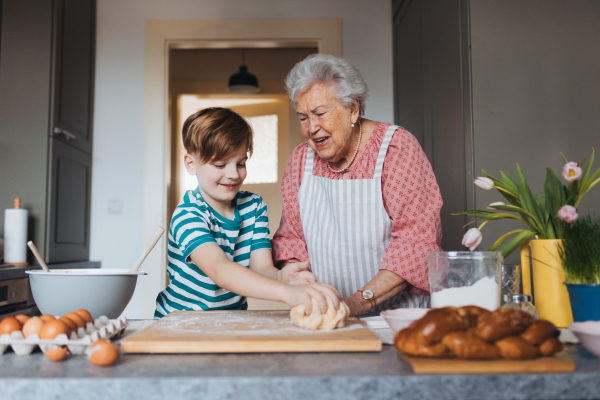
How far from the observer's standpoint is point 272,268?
1.23 m

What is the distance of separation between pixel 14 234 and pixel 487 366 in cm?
207

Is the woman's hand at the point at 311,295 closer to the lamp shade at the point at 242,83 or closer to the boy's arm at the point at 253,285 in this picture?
the boy's arm at the point at 253,285

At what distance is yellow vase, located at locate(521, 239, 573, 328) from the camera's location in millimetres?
818

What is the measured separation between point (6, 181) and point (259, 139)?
231cm

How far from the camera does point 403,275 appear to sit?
1094 mm

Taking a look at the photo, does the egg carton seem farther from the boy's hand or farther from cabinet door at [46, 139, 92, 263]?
cabinet door at [46, 139, 92, 263]

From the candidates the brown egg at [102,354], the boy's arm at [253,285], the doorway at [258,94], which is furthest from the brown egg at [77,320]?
the doorway at [258,94]

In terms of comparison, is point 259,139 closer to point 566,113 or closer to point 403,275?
point 566,113

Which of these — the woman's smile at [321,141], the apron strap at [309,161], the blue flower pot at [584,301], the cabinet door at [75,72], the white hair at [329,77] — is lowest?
the blue flower pot at [584,301]

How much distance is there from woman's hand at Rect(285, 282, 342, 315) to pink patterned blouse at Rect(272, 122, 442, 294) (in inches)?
14.2

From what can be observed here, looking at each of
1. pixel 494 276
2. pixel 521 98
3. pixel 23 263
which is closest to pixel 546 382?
pixel 494 276

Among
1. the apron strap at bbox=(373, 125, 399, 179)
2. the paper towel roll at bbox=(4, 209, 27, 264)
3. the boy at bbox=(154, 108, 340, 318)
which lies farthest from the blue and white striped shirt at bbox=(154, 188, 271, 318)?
the paper towel roll at bbox=(4, 209, 27, 264)

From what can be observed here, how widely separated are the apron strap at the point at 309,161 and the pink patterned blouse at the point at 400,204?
12 millimetres

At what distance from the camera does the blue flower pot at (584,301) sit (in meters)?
0.71
